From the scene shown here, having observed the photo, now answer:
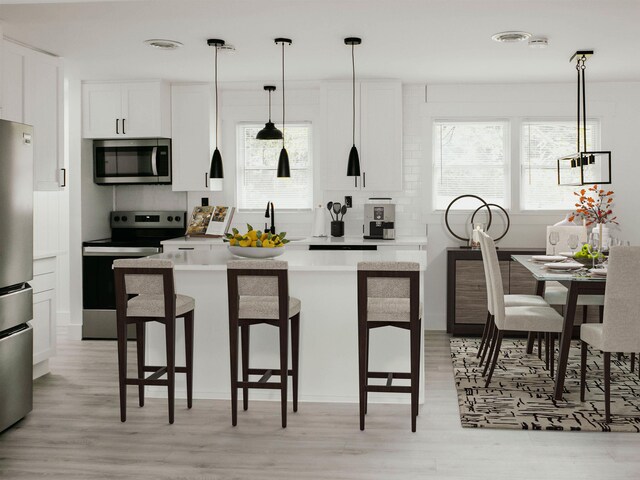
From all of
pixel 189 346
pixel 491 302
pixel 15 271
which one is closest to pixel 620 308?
pixel 491 302

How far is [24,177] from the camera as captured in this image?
403cm

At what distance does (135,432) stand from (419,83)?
4.51 meters

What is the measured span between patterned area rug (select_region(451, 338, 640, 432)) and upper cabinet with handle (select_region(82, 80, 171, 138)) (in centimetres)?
358

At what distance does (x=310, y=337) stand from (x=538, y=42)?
8.89 ft

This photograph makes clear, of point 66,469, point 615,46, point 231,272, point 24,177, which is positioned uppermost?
point 615,46

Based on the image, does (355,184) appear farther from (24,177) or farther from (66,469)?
(66,469)

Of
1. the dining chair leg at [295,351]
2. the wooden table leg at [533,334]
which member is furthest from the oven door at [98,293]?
the wooden table leg at [533,334]

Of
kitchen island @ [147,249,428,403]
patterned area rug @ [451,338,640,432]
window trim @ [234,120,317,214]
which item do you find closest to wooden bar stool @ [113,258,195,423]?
kitchen island @ [147,249,428,403]

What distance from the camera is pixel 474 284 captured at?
21.7 ft

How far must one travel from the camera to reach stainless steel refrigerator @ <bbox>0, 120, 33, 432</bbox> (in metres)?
3.83

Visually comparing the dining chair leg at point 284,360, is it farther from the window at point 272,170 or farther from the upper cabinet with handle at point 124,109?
the upper cabinet with handle at point 124,109

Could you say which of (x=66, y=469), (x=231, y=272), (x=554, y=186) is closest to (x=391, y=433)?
(x=231, y=272)

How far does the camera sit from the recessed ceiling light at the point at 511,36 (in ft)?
16.0

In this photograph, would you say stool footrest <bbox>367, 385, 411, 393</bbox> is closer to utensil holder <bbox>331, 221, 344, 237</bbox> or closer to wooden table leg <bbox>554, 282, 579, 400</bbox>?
wooden table leg <bbox>554, 282, 579, 400</bbox>
